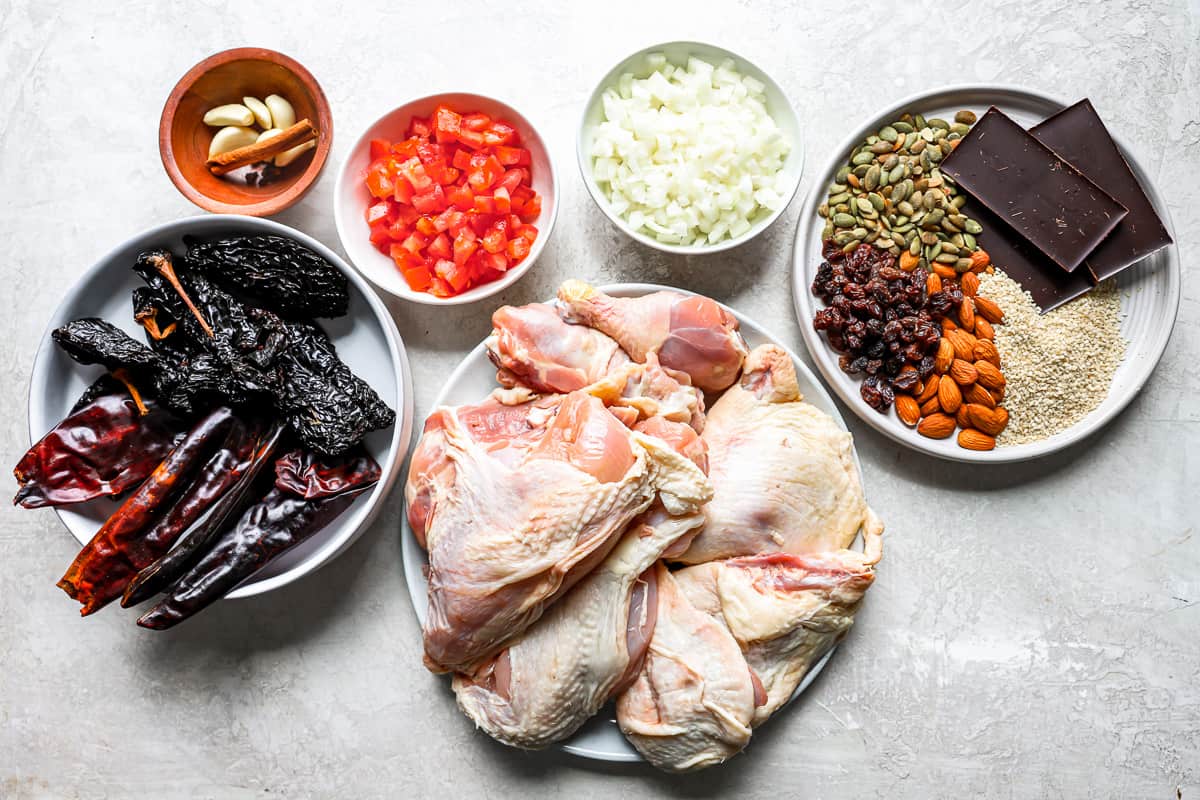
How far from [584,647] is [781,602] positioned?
1.57 feet

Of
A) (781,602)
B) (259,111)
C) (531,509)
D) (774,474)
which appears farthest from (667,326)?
(259,111)

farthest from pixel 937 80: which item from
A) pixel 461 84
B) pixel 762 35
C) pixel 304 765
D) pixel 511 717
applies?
pixel 304 765

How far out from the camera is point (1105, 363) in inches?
90.4

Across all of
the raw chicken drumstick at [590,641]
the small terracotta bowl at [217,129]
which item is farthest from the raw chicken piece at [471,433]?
the small terracotta bowl at [217,129]

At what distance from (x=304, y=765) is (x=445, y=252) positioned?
58.0 inches

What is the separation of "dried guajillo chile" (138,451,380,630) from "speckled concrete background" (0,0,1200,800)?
0.34 metres

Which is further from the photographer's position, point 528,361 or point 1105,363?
point 1105,363

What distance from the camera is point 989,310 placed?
7.31 feet

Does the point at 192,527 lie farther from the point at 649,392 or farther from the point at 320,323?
the point at 649,392

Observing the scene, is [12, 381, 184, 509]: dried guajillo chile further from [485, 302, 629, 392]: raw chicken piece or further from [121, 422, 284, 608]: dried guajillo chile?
[485, 302, 629, 392]: raw chicken piece

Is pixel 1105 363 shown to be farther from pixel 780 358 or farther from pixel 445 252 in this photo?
pixel 445 252

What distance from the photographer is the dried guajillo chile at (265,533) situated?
6.54 feet

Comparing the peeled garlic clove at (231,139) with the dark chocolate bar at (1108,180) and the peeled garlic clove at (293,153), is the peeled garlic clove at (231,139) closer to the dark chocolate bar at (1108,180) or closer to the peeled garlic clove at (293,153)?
the peeled garlic clove at (293,153)

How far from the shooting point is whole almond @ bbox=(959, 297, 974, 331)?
2.24 meters
